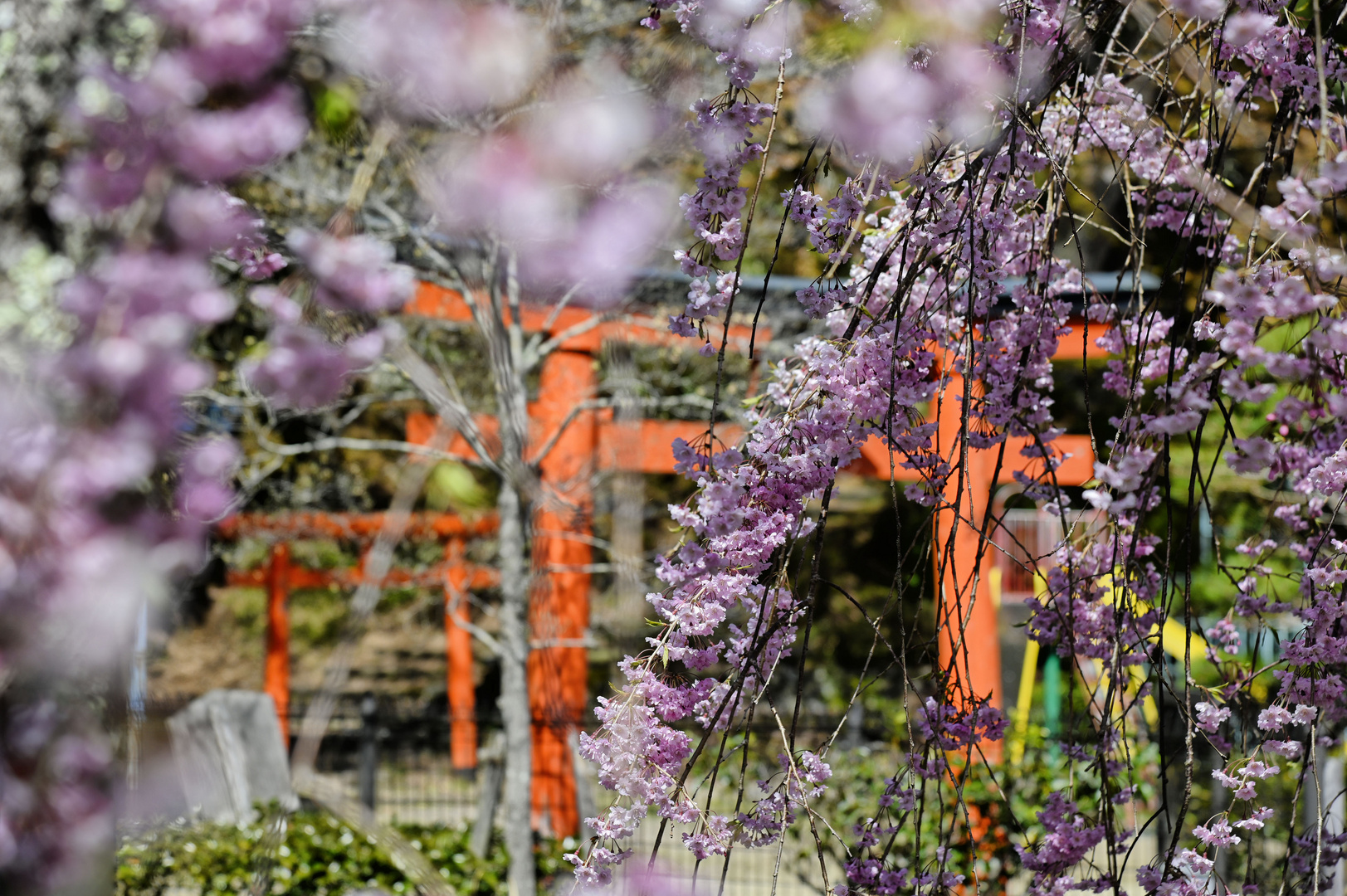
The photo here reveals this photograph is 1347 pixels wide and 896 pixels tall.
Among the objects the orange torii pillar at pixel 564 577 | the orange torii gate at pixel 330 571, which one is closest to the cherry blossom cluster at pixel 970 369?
the orange torii pillar at pixel 564 577

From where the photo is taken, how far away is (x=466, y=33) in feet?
3.49

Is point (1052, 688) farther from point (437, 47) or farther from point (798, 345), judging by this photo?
point (437, 47)

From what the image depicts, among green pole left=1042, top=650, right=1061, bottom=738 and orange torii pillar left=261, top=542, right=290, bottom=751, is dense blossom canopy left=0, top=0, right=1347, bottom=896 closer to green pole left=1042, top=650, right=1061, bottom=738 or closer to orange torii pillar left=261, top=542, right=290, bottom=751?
green pole left=1042, top=650, right=1061, bottom=738

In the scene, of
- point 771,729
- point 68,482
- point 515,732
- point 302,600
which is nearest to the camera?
point 68,482

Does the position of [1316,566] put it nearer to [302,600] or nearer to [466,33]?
[466,33]

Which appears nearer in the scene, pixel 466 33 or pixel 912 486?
pixel 466 33

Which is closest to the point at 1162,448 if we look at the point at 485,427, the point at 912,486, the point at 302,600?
the point at 912,486

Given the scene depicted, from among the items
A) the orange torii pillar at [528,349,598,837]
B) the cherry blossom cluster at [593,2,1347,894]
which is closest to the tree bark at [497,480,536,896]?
the orange torii pillar at [528,349,598,837]

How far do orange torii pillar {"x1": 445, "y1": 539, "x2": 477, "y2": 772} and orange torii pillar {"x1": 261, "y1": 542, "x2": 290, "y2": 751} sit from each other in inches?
28.9

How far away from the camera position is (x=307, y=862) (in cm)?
334

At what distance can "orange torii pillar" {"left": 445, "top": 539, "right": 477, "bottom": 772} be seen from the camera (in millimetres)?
4684

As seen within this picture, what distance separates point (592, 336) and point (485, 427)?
505 millimetres

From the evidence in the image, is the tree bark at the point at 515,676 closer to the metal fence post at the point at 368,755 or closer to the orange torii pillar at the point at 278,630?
the metal fence post at the point at 368,755

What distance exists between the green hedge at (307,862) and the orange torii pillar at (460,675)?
1020mm
